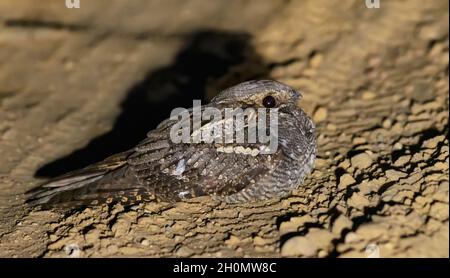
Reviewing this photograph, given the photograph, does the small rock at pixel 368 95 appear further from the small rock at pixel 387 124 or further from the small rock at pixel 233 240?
the small rock at pixel 233 240

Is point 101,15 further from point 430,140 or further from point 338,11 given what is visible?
point 430,140

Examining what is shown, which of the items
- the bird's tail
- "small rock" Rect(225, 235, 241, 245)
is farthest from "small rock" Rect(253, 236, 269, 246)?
the bird's tail

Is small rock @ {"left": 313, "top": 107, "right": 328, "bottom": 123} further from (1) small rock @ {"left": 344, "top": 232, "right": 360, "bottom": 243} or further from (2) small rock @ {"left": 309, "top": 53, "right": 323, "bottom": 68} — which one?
(1) small rock @ {"left": 344, "top": 232, "right": 360, "bottom": 243}

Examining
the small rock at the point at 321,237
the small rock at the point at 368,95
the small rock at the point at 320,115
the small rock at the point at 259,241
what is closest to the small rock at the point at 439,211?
the small rock at the point at 321,237

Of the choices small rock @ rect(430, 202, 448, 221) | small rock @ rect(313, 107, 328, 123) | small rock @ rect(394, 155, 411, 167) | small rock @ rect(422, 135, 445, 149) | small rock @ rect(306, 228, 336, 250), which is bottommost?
small rock @ rect(306, 228, 336, 250)

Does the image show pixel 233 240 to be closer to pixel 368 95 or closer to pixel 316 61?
pixel 368 95

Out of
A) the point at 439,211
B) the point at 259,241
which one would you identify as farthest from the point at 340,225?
the point at 439,211

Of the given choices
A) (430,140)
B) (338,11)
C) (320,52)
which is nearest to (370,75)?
(320,52)
